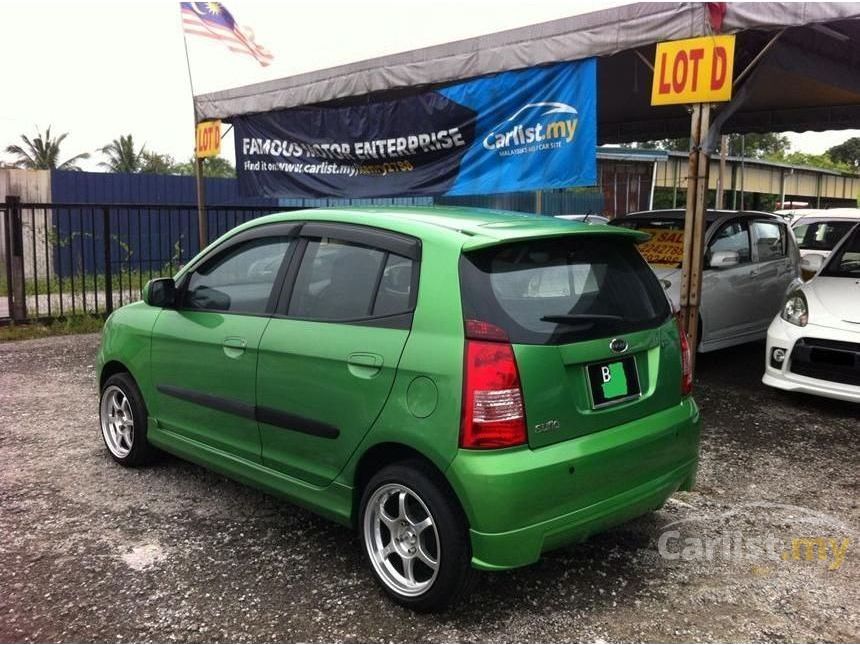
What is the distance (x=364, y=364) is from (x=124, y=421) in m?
2.31

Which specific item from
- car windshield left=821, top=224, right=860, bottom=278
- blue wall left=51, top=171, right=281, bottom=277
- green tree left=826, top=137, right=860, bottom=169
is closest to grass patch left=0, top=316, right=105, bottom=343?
blue wall left=51, top=171, right=281, bottom=277

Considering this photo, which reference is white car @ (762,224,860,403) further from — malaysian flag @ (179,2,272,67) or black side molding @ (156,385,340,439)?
malaysian flag @ (179,2,272,67)

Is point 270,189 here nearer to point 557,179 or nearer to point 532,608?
point 557,179

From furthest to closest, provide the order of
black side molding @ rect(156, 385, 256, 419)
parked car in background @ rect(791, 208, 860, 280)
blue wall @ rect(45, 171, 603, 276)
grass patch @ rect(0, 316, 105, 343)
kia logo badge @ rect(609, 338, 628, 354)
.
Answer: blue wall @ rect(45, 171, 603, 276) → parked car in background @ rect(791, 208, 860, 280) → grass patch @ rect(0, 316, 105, 343) → black side molding @ rect(156, 385, 256, 419) → kia logo badge @ rect(609, 338, 628, 354)

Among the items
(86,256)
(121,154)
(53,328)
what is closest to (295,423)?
(53,328)

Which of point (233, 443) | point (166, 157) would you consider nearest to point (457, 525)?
point (233, 443)

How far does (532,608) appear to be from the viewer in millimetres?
3064

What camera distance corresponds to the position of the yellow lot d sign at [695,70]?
486cm

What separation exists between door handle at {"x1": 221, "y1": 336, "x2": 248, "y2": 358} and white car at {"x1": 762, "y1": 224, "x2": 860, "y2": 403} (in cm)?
425

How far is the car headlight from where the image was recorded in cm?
591

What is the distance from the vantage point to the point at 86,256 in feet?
55.8

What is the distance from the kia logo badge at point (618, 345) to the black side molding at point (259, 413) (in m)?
1.18

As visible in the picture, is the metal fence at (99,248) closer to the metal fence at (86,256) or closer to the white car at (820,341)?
the metal fence at (86,256)

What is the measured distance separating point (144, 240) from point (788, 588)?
53.0 ft
